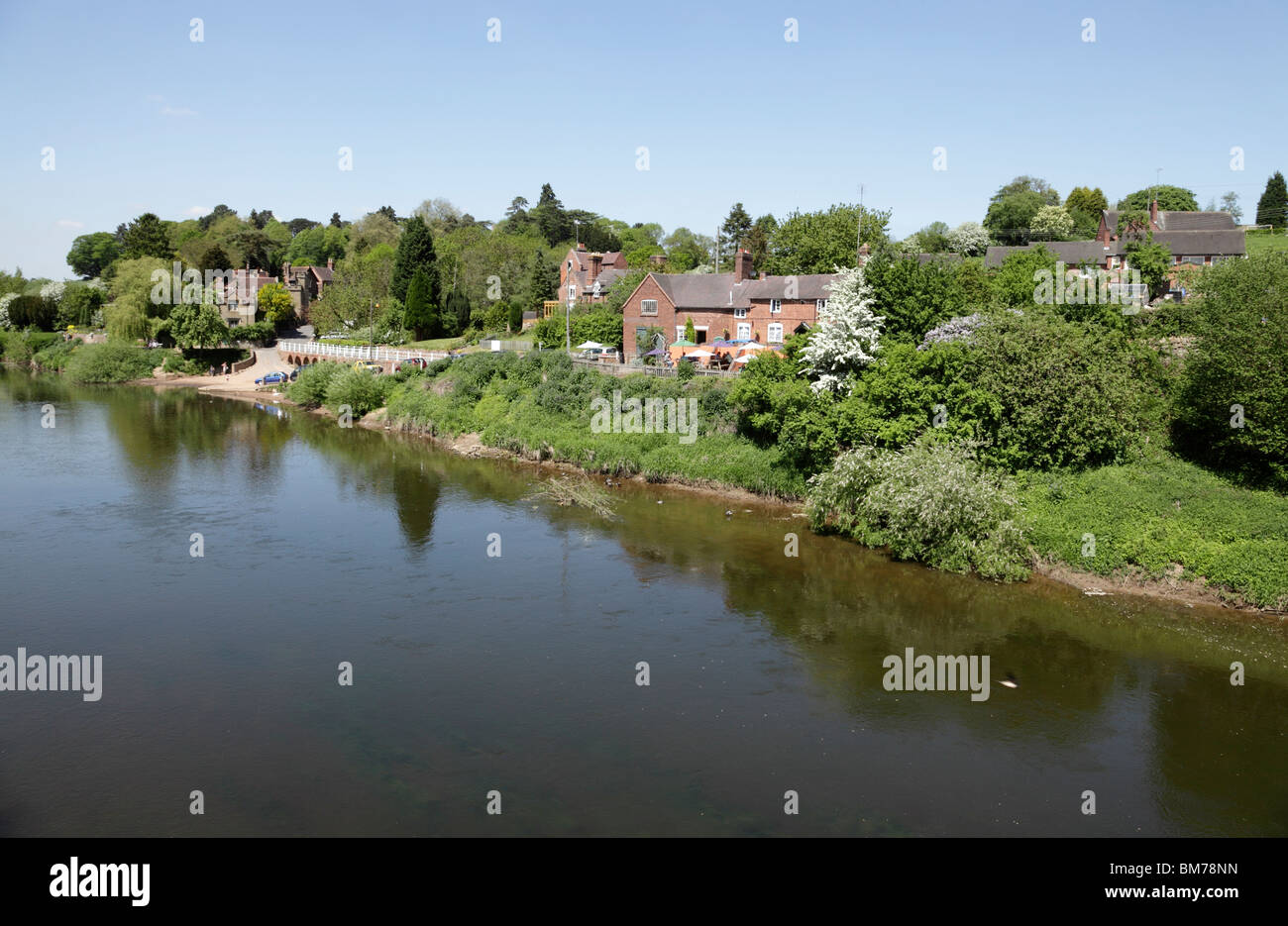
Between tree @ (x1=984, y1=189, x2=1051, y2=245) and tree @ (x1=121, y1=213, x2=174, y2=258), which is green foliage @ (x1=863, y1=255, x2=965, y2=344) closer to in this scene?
tree @ (x1=984, y1=189, x2=1051, y2=245)

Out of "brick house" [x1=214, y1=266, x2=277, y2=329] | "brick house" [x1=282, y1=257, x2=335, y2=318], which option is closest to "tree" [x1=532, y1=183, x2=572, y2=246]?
"brick house" [x1=282, y1=257, x2=335, y2=318]

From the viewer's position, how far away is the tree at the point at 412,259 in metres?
88.5

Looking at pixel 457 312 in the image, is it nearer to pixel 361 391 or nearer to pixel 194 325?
pixel 194 325

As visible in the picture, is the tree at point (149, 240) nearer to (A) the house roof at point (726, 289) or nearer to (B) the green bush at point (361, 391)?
(B) the green bush at point (361, 391)

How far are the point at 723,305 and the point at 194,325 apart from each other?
167 feet

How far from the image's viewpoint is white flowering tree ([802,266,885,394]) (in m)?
38.8

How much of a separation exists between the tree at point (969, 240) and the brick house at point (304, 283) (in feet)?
245

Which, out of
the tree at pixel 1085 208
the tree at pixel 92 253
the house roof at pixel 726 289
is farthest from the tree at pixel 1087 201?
the tree at pixel 92 253

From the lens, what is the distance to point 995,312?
38.0 meters

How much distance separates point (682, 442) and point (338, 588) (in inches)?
812

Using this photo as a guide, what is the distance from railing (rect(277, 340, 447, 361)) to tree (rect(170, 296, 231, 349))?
6426 millimetres
